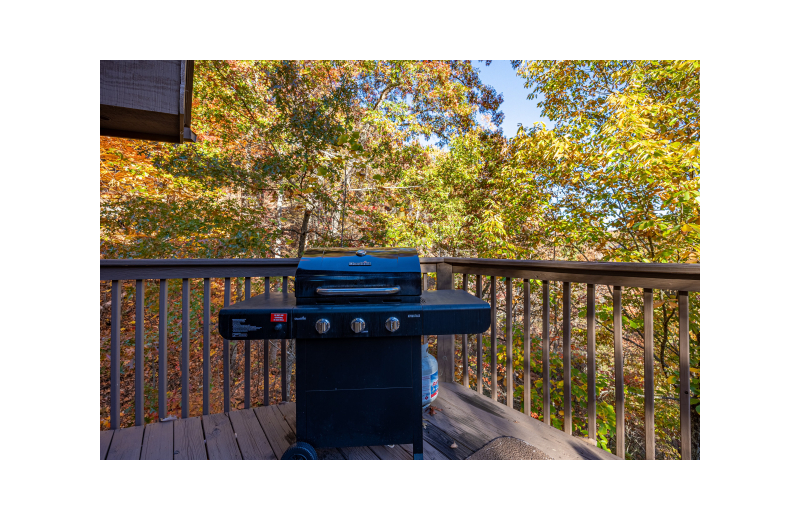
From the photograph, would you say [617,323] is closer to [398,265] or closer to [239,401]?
[398,265]

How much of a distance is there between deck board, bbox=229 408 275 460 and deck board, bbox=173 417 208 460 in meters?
0.16

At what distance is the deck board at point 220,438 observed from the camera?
1.50 m

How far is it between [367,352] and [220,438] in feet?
3.30

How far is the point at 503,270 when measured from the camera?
2004mm

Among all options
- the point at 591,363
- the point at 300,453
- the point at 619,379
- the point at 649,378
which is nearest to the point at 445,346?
the point at 591,363

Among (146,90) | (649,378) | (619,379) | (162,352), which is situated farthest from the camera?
(162,352)

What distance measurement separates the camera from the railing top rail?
1324mm

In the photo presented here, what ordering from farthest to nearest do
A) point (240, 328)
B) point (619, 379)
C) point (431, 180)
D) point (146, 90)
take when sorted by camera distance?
point (431, 180), point (146, 90), point (619, 379), point (240, 328)

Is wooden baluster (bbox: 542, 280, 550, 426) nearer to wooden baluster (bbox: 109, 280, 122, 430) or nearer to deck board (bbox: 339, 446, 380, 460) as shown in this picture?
deck board (bbox: 339, 446, 380, 460)

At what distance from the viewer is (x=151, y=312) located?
3.96 m

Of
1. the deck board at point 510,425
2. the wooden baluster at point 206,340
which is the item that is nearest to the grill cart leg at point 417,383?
the deck board at point 510,425

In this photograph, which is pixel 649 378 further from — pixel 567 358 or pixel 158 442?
pixel 158 442
